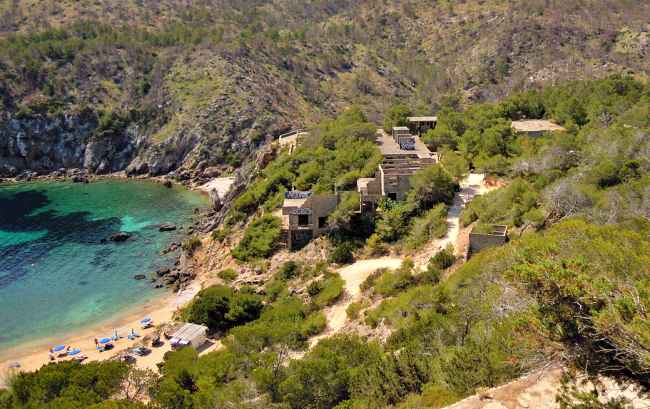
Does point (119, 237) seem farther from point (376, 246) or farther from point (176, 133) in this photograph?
point (176, 133)

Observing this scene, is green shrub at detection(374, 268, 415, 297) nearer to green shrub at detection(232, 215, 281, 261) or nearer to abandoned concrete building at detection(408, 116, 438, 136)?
green shrub at detection(232, 215, 281, 261)

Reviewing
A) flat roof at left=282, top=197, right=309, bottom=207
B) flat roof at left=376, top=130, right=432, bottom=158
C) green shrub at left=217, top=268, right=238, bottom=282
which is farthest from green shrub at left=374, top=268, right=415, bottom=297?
flat roof at left=376, top=130, right=432, bottom=158

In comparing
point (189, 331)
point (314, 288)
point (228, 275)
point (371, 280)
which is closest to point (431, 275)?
point (371, 280)

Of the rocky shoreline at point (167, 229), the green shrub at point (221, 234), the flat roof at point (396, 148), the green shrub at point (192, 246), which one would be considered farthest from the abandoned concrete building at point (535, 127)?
the rocky shoreline at point (167, 229)

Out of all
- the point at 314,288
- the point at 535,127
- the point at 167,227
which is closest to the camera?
the point at 314,288

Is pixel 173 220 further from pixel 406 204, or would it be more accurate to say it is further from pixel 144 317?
pixel 406 204
